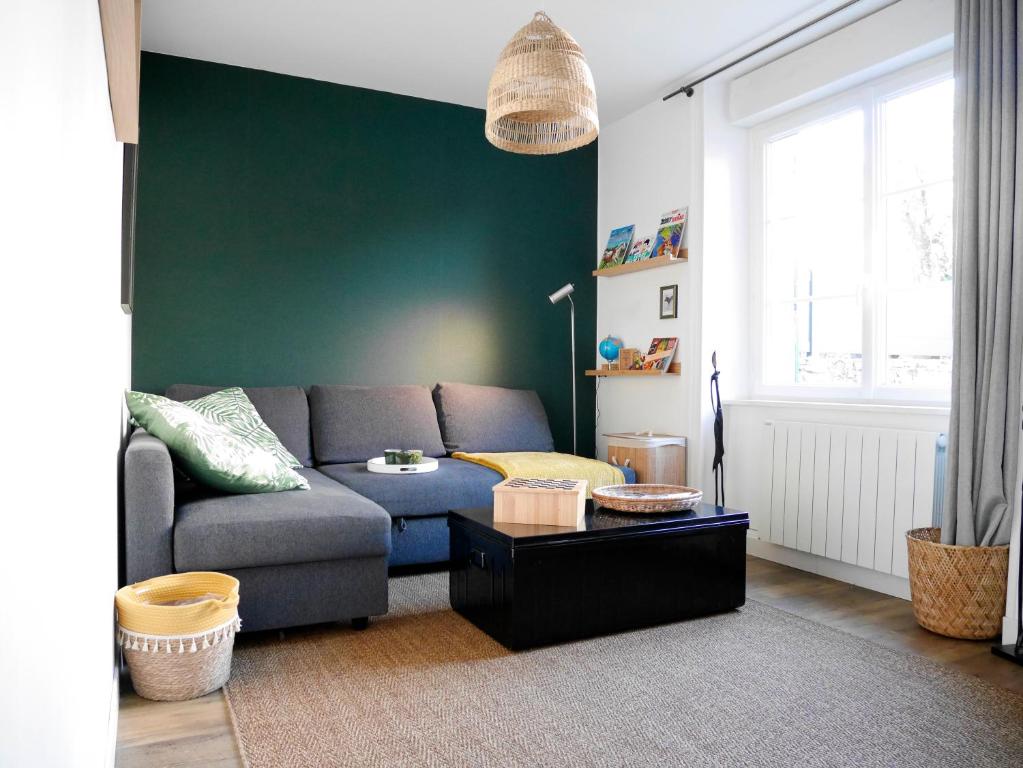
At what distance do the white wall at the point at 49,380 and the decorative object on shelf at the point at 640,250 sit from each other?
11.4ft

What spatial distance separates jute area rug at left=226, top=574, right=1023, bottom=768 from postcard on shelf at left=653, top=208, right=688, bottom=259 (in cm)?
Answer: 224

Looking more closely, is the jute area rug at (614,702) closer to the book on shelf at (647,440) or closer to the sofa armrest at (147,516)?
the sofa armrest at (147,516)

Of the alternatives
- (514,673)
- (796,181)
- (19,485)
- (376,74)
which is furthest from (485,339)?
(19,485)

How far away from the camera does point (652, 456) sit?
13.2 feet

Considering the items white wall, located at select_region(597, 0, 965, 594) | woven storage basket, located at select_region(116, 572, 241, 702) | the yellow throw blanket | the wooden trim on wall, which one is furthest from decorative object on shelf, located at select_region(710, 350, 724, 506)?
A: the wooden trim on wall

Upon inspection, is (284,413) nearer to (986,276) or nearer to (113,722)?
(113,722)

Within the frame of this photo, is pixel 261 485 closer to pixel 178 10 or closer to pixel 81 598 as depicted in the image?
pixel 81 598

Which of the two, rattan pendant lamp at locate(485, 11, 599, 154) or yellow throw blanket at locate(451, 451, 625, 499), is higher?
rattan pendant lamp at locate(485, 11, 599, 154)

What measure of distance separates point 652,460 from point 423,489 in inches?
50.9

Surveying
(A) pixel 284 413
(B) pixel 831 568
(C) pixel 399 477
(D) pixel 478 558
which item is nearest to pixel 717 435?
(B) pixel 831 568

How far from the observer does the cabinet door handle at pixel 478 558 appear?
264cm

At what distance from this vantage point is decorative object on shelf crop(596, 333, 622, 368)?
4.82 metres

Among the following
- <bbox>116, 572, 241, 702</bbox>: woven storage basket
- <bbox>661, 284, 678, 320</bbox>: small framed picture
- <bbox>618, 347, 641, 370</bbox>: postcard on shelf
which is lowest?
<bbox>116, 572, 241, 702</bbox>: woven storage basket

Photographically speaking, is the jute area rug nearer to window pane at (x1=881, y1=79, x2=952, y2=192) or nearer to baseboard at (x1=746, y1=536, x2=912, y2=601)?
baseboard at (x1=746, y1=536, x2=912, y2=601)
